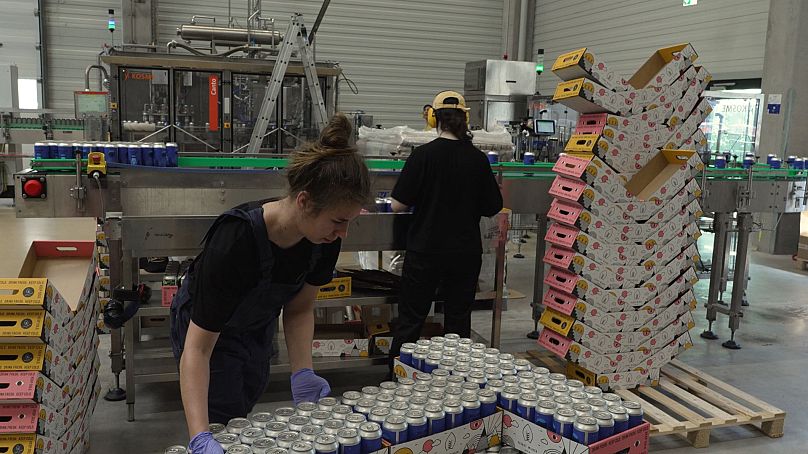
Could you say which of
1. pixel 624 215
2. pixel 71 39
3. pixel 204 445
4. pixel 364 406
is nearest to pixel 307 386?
pixel 364 406

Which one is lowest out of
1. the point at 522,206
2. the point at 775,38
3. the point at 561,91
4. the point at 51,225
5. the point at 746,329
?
the point at 746,329

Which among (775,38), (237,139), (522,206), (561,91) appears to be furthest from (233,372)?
(775,38)

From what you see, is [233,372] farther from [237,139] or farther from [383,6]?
[383,6]

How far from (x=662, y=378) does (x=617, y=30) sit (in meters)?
7.70

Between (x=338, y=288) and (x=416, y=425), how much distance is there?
6.54 ft

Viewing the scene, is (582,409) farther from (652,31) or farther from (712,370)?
(652,31)

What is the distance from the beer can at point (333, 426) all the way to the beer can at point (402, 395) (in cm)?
19

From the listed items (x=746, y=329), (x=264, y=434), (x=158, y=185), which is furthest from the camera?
(x=746, y=329)

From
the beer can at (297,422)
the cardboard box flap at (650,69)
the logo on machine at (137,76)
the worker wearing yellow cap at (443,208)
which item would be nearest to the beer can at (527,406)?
the beer can at (297,422)

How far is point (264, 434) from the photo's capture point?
5.00 ft

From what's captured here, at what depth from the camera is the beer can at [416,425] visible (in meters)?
1.59

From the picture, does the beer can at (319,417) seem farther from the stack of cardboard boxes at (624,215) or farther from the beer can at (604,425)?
the stack of cardboard boxes at (624,215)

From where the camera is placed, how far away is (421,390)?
70.1 inches

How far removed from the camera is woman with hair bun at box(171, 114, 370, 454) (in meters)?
1.49
